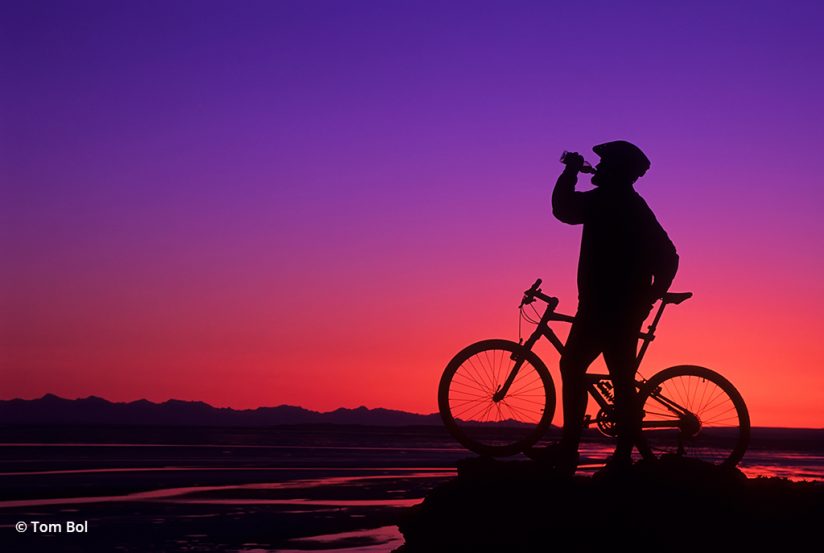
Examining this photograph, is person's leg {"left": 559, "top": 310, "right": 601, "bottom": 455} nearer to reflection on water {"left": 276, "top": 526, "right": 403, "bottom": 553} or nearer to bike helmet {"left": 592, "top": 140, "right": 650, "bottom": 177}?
bike helmet {"left": 592, "top": 140, "right": 650, "bottom": 177}

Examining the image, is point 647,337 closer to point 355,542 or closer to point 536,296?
point 536,296

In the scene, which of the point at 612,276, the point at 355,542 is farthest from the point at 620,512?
the point at 355,542

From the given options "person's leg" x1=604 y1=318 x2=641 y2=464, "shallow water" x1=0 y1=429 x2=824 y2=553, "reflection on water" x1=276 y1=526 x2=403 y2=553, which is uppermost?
"person's leg" x1=604 y1=318 x2=641 y2=464

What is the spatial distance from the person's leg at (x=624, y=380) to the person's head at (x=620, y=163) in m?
1.39

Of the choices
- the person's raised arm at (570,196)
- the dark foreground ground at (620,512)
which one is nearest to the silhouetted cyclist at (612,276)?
the person's raised arm at (570,196)

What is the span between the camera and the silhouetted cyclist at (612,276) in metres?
9.16

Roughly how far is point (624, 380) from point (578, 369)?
496 mm

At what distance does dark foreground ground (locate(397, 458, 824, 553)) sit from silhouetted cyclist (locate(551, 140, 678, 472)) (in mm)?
544

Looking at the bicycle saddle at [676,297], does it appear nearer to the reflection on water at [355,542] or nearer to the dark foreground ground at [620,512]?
the dark foreground ground at [620,512]

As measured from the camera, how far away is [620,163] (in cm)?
930

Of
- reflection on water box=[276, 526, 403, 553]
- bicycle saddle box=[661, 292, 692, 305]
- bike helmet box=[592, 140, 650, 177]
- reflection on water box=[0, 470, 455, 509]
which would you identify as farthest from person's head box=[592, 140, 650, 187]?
reflection on water box=[0, 470, 455, 509]

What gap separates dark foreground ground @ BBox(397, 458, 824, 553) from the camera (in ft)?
26.3

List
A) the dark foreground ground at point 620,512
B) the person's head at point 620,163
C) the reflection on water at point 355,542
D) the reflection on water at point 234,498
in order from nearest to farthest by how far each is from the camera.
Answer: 1. the dark foreground ground at point 620,512
2. the person's head at point 620,163
3. the reflection on water at point 355,542
4. the reflection on water at point 234,498

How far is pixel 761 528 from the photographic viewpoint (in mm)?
8078
